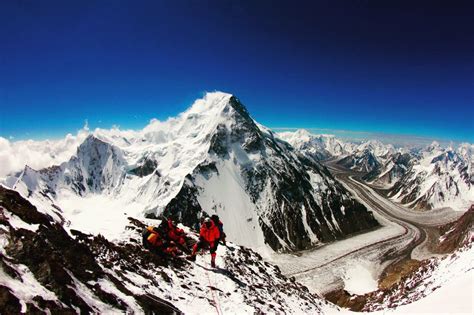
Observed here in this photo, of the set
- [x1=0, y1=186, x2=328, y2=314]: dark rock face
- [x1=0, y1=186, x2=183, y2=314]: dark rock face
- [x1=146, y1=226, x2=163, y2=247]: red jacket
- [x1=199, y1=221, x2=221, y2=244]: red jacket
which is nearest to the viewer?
[x1=0, y1=186, x2=183, y2=314]: dark rock face

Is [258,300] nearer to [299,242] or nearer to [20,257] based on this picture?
[20,257]

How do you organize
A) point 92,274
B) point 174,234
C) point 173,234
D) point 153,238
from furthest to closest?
point 174,234 < point 173,234 < point 153,238 < point 92,274

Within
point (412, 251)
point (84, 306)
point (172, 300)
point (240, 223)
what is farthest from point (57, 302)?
point (412, 251)

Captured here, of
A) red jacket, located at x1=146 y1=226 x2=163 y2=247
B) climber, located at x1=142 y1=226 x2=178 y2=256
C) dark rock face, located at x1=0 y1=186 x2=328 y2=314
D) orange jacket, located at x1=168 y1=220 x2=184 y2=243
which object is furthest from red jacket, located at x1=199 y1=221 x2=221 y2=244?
orange jacket, located at x1=168 y1=220 x2=184 y2=243

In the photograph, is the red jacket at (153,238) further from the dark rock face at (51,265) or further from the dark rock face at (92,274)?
the dark rock face at (51,265)

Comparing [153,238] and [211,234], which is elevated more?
[153,238]

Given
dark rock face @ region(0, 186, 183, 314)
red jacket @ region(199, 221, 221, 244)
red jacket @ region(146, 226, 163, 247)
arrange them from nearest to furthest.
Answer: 1. dark rock face @ region(0, 186, 183, 314)
2. red jacket @ region(146, 226, 163, 247)
3. red jacket @ region(199, 221, 221, 244)

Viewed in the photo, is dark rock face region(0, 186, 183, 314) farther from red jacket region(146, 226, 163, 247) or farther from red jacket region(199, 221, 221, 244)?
red jacket region(199, 221, 221, 244)

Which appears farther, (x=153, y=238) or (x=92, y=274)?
(x=153, y=238)

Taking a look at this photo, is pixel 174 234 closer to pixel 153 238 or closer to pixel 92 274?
pixel 153 238

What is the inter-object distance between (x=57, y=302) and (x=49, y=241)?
538 centimetres

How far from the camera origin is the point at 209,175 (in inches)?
7667

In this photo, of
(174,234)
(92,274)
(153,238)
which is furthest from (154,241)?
(92,274)

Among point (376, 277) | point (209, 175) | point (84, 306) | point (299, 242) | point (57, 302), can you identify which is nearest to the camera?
point (57, 302)
